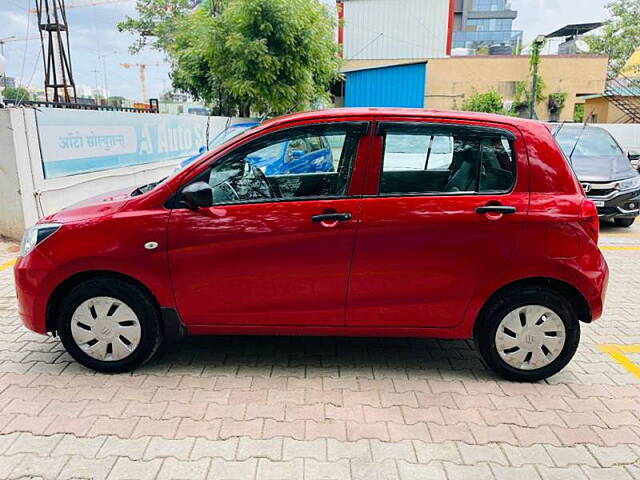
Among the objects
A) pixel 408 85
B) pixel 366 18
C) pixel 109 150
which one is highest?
pixel 366 18

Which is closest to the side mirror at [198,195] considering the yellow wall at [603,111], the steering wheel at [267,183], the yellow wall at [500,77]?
the steering wheel at [267,183]

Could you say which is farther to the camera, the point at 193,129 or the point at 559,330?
the point at 193,129

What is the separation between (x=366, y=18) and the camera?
3234 cm

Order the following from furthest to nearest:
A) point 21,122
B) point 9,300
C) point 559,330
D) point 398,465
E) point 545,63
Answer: point 545,63 → point 21,122 → point 9,300 → point 559,330 → point 398,465

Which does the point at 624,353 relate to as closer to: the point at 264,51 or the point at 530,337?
the point at 530,337

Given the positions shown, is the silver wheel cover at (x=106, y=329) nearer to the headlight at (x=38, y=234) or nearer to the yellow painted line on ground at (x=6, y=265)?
the headlight at (x=38, y=234)

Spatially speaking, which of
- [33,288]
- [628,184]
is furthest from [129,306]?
[628,184]

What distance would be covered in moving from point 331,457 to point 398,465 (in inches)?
13.8

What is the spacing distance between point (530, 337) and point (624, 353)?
1234 millimetres

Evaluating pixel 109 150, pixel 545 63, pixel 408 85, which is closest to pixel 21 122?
pixel 109 150

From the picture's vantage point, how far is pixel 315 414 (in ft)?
9.96

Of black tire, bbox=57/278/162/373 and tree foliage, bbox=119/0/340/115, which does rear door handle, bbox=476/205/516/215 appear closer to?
black tire, bbox=57/278/162/373

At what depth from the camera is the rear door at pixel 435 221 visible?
3.21 m

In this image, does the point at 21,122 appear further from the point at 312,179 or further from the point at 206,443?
the point at 206,443
